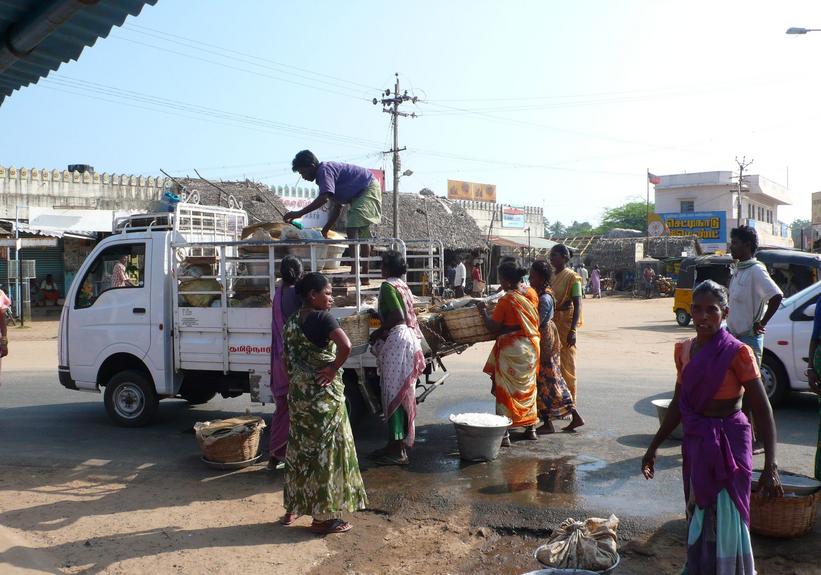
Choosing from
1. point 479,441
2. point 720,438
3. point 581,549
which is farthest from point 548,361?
point 720,438

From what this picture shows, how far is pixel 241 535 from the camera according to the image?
15.3ft

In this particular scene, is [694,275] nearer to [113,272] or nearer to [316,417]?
[113,272]

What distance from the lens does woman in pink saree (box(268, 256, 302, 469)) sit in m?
5.89

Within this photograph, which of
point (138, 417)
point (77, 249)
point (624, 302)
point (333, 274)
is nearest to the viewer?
point (333, 274)

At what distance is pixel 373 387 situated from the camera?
660 centimetres

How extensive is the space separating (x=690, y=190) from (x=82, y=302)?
161 ft

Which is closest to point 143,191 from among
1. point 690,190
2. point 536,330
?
point 536,330

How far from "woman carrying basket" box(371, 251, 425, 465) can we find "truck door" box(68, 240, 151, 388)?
2.77m

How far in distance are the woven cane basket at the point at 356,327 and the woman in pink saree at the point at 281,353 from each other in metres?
0.50

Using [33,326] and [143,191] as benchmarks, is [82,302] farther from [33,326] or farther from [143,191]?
[143,191]

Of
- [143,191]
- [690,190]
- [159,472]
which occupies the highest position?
[690,190]

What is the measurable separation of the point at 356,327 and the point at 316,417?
171 centimetres

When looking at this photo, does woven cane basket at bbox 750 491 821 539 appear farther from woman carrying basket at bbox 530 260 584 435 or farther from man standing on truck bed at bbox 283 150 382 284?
man standing on truck bed at bbox 283 150 382 284

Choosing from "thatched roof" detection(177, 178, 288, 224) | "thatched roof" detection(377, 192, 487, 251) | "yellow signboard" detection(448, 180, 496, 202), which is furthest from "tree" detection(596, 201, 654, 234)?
"thatched roof" detection(177, 178, 288, 224)
